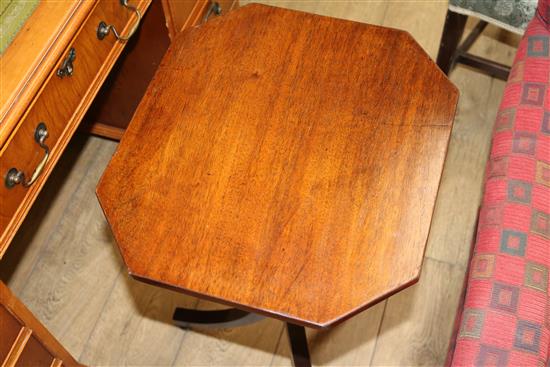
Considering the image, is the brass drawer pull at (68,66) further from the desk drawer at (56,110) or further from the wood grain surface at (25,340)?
the wood grain surface at (25,340)

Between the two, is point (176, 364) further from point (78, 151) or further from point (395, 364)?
point (78, 151)

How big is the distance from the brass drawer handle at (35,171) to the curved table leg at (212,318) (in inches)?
22.0

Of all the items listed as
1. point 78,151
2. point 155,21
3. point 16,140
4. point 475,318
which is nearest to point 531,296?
point 475,318

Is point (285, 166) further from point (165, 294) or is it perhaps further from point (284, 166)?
point (165, 294)

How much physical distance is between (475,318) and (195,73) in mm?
665

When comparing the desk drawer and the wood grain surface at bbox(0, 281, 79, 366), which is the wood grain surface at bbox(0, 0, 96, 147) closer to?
the desk drawer

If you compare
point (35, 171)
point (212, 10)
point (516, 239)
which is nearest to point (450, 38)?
point (212, 10)

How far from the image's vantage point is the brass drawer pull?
114cm

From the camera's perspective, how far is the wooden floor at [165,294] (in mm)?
1567

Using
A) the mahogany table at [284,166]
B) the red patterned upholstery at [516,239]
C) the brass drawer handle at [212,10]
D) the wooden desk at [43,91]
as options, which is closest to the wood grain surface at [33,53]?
the wooden desk at [43,91]

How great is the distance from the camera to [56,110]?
1.17 m

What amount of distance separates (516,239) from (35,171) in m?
0.82

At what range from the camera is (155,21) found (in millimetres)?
1520

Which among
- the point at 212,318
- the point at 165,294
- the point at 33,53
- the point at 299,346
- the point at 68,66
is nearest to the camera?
the point at 33,53
